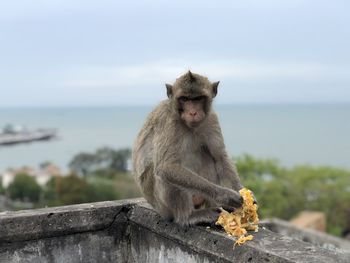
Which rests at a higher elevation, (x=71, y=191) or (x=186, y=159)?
(x=186, y=159)

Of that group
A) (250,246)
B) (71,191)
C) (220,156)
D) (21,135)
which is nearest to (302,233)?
(220,156)

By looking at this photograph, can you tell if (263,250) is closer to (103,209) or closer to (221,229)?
(221,229)

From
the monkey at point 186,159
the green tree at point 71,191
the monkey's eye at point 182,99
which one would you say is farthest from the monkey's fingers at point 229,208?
the green tree at point 71,191

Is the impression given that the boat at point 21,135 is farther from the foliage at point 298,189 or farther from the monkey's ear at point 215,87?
the monkey's ear at point 215,87

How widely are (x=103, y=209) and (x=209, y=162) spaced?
1101mm

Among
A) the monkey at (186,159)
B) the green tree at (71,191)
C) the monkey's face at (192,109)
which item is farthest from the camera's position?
the green tree at (71,191)

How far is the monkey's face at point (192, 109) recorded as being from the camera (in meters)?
4.98

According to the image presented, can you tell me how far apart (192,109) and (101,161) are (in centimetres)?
8010

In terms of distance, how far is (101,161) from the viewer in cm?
8419

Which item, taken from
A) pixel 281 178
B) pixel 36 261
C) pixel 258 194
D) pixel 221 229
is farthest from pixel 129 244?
pixel 281 178

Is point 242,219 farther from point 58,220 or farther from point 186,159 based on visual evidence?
point 58,220

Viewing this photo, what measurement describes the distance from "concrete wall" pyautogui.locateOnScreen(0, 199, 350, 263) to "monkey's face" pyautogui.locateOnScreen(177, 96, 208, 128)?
0.92 metres

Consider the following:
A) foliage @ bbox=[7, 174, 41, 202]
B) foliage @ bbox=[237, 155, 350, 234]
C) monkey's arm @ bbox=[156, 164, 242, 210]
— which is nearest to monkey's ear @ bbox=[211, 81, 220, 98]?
monkey's arm @ bbox=[156, 164, 242, 210]

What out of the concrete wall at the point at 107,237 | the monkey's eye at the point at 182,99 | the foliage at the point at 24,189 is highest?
the monkey's eye at the point at 182,99
